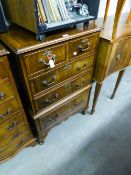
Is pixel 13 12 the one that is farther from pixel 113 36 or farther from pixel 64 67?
pixel 113 36

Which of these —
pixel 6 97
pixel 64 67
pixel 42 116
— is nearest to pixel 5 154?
pixel 42 116

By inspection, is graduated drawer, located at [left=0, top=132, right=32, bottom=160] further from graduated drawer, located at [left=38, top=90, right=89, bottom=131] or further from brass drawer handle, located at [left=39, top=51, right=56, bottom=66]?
brass drawer handle, located at [left=39, top=51, right=56, bottom=66]

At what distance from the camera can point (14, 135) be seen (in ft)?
3.58

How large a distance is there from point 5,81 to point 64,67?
41 cm

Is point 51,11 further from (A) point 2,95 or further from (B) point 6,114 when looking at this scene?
(B) point 6,114

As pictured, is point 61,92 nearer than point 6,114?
No

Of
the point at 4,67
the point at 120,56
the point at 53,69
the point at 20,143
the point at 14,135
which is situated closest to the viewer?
the point at 4,67

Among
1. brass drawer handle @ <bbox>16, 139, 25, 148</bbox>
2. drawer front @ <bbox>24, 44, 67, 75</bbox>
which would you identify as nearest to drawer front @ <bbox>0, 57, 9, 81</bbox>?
drawer front @ <bbox>24, 44, 67, 75</bbox>

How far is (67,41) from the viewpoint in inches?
34.6

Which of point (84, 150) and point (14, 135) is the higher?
point (14, 135)

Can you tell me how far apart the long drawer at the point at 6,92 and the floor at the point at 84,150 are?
0.75 m

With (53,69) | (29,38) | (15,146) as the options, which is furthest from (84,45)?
(15,146)

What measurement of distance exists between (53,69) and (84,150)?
88cm

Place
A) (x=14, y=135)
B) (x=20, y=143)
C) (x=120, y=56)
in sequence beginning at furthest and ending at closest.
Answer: (x=120, y=56) → (x=20, y=143) → (x=14, y=135)
